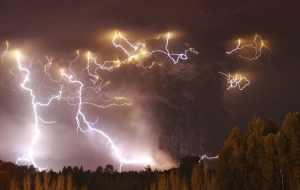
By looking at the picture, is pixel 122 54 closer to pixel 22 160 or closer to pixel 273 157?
pixel 22 160

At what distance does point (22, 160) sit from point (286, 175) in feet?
79.1

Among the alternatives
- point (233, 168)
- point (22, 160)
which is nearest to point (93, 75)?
point (22, 160)

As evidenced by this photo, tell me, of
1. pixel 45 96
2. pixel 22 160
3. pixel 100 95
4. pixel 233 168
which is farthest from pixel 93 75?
pixel 233 168

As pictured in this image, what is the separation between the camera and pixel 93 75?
114ft

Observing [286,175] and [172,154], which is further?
[172,154]

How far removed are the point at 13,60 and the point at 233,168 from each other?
72.0 feet

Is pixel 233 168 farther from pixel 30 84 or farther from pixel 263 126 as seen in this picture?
pixel 30 84

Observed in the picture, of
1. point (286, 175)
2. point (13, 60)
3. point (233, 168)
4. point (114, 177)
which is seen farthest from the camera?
point (13, 60)

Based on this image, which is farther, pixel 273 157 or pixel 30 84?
pixel 30 84

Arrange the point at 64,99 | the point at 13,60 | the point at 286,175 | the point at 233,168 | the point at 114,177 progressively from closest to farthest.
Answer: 1. the point at 286,175
2. the point at 233,168
3. the point at 114,177
4. the point at 13,60
5. the point at 64,99

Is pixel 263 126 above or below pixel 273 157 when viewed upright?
above

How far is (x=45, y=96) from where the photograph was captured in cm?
3459

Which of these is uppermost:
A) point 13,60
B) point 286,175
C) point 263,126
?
point 13,60

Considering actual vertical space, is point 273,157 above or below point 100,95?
below
